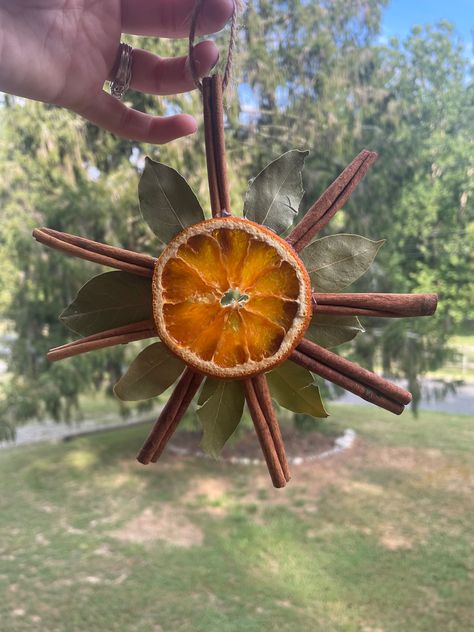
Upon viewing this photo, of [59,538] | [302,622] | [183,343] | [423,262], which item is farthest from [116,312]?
[423,262]

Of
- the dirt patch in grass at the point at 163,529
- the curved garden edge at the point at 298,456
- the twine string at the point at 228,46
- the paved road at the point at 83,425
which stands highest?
the twine string at the point at 228,46

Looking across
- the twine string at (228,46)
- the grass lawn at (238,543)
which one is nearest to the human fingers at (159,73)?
the twine string at (228,46)

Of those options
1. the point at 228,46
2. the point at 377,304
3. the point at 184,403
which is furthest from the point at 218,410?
the point at 228,46

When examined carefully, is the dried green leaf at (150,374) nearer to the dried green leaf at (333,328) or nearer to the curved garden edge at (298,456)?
the dried green leaf at (333,328)

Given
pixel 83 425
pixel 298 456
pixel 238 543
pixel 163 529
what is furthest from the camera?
pixel 83 425

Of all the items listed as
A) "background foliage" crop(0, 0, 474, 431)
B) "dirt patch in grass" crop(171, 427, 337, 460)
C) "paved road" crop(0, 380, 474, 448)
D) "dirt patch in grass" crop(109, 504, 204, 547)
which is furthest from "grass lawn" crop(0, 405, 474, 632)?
"background foliage" crop(0, 0, 474, 431)

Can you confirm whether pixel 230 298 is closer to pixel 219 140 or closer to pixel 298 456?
pixel 219 140
